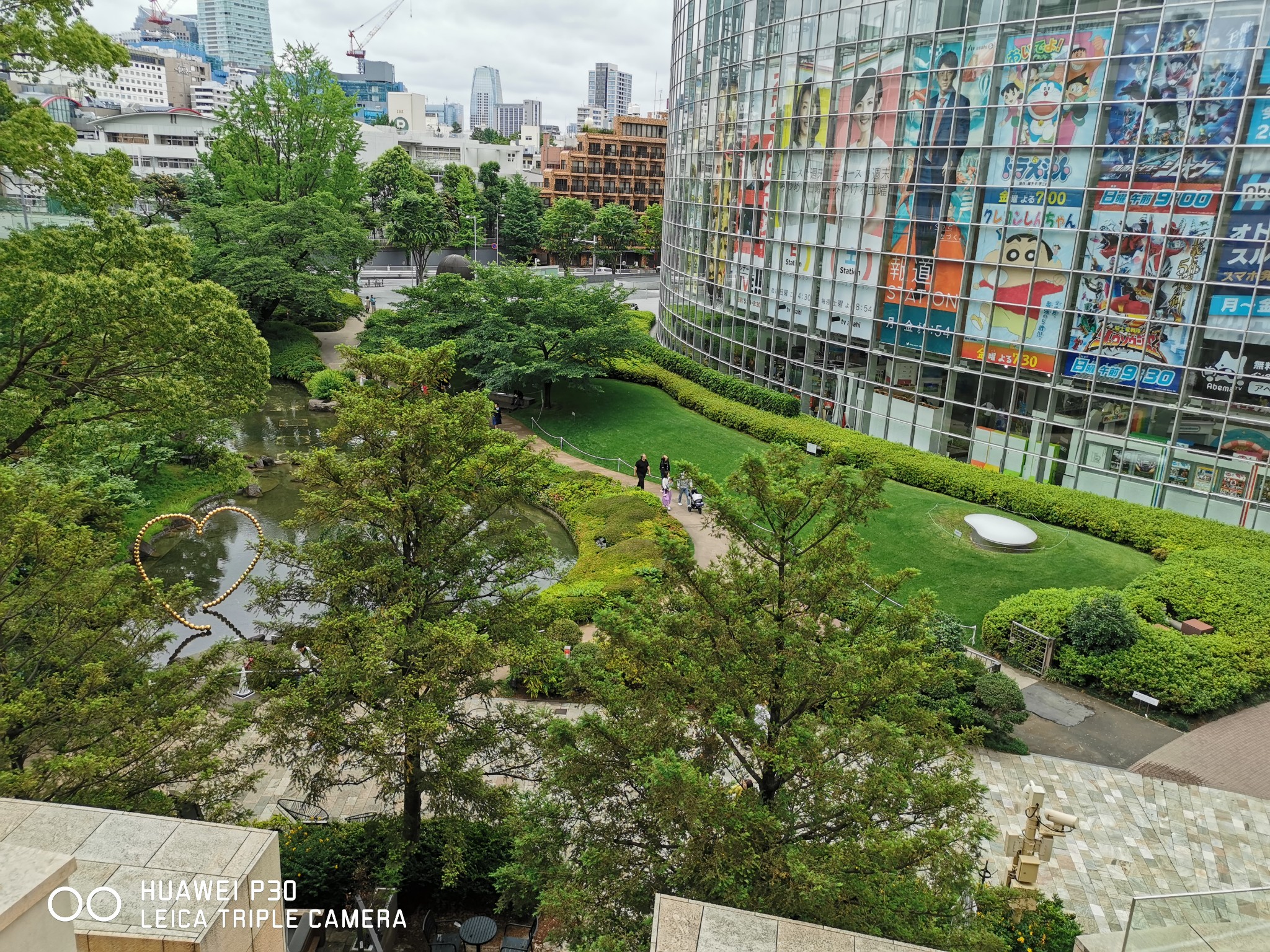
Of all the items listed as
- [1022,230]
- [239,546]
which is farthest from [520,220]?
[1022,230]

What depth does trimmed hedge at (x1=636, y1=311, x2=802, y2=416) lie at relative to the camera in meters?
31.5

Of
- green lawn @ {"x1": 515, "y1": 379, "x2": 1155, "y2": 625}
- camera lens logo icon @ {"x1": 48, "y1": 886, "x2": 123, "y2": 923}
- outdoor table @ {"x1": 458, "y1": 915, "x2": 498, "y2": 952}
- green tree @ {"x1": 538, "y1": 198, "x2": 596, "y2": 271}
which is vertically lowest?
outdoor table @ {"x1": 458, "y1": 915, "x2": 498, "y2": 952}

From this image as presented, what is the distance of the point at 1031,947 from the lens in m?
10.5

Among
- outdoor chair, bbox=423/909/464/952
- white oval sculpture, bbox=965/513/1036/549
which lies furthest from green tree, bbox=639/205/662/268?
outdoor chair, bbox=423/909/464/952

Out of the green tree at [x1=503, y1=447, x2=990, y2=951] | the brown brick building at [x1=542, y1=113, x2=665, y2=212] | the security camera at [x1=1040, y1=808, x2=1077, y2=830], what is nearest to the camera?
the green tree at [x1=503, y1=447, x2=990, y2=951]

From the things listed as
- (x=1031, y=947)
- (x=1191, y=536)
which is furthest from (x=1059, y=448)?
(x=1031, y=947)

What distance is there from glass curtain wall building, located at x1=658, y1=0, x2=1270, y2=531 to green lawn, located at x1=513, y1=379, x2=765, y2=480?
3.72 meters

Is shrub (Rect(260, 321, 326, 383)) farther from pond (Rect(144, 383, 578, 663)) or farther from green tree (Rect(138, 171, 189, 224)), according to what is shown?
green tree (Rect(138, 171, 189, 224))

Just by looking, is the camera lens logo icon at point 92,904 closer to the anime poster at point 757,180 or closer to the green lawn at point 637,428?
the green lawn at point 637,428

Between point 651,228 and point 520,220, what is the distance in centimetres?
1295

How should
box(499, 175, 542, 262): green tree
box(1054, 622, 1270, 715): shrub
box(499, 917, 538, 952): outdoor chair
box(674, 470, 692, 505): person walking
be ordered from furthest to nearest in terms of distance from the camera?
box(499, 175, 542, 262): green tree
box(674, 470, 692, 505): person walking
box(1054, 622, 1270, 715): shrub
box(499, 917, 538, 952): outdoor chair

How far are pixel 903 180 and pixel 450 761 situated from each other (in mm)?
23171

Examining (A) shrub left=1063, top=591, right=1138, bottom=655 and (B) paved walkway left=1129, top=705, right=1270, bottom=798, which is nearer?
(B) paved walkway left=1129, top=705, right=1270, bottom=798

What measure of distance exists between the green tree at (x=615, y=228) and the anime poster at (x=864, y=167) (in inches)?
1989
